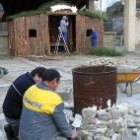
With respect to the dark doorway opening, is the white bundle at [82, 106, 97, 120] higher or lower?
lower

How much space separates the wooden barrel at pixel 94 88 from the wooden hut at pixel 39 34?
49.2 feet

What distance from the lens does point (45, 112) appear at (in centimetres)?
530

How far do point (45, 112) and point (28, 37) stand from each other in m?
18.3

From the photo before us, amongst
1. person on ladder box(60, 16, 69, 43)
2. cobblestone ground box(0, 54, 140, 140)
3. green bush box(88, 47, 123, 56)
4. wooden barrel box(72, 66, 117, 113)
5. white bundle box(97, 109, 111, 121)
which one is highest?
person on ladder box(60, 16, 69, 43)

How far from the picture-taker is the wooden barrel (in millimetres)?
8219

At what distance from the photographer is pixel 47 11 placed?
77.9ft

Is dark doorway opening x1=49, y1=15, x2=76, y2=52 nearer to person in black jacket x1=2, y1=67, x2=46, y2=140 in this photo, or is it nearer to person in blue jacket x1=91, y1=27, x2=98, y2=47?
person in blue jacket x1=91, y1=27, x2=98, y2=47

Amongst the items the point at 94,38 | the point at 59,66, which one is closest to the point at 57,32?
the point at 94,38

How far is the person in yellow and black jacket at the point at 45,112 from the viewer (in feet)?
17.3

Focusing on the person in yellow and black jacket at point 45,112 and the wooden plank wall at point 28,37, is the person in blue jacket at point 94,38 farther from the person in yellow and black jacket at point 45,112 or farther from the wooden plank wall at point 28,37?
the person in yellow and black jacket at point 45,112

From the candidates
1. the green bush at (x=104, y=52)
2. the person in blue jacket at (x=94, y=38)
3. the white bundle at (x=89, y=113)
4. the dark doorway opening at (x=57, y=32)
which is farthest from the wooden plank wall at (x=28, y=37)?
the white bundle at (x=89, y=113)

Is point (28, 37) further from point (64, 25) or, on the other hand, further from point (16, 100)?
point (16, 100)

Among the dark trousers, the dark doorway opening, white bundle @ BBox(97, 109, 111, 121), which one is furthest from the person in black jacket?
the dark doorway opening

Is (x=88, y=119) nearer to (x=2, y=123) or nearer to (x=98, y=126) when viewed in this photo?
(x=98, y=126)
